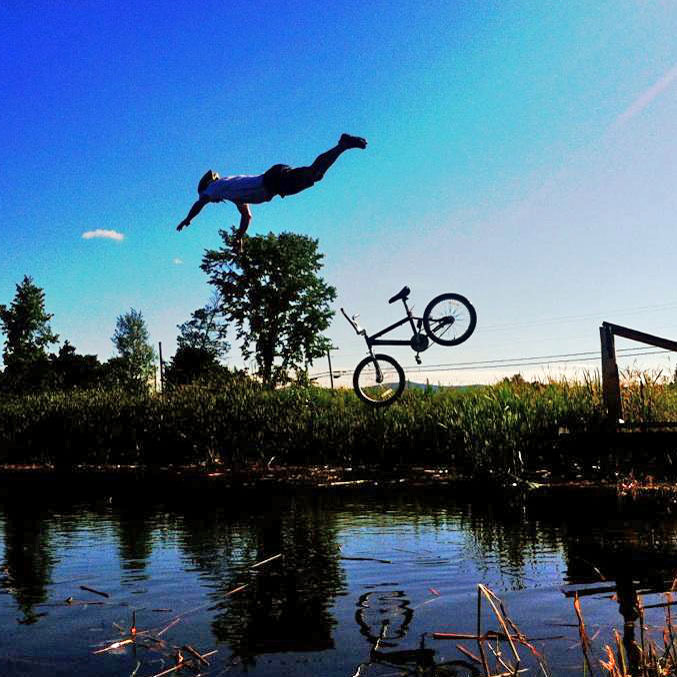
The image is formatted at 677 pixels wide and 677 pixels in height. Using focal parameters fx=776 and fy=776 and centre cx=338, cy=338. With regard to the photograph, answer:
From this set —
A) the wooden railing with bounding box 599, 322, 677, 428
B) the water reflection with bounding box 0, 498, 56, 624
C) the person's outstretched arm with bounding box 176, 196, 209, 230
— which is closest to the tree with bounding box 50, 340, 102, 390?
the water reflection with bounding box 0, 498, 56, 624

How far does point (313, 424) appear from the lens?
2316 centimetres

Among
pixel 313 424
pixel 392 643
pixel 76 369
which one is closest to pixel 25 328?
pixel 76 369

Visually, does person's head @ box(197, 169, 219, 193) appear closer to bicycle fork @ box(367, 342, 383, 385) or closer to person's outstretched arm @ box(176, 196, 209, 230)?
person's outstretched arm @ box(176, 196, 209, 230)

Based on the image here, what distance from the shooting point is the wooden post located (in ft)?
54.3

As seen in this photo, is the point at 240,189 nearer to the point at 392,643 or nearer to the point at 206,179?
the point at 206,179

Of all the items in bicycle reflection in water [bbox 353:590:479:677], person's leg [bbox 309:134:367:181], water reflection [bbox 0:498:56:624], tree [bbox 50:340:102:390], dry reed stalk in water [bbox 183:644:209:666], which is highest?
tree [bbox 50:340:102:390]

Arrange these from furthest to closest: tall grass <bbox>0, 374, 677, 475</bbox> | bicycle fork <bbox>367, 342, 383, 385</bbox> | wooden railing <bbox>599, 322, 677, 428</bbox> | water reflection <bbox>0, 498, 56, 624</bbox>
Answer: tall grass <bbox>0, 374, 677, 475</bbox> → wooden railing <bbox>599, 322, 677, 428</bbox> → bicycle fork <bbox>367, 342, 383, 385</bbox> → water reflection <bbox>0, 498, 56, 624</bbox>

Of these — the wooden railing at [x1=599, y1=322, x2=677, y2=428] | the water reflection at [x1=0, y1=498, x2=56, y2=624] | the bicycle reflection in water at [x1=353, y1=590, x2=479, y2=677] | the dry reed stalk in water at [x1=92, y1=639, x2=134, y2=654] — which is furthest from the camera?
the wooden railing at [x1=599, y1=322, x2=677, y2=428]

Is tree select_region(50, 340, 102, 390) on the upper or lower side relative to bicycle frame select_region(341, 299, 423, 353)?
upper

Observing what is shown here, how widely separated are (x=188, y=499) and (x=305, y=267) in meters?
53.1

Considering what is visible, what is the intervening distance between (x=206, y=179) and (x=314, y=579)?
4741 millimetres

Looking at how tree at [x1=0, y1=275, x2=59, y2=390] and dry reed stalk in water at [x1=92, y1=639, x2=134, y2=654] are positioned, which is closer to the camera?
dry reed stalk in water at [x1=92, y1=639, x2=134, y2=654]

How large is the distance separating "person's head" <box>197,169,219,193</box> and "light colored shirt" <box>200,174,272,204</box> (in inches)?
7.5

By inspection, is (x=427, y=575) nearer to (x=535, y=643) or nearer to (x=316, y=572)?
(x=316, y=572)
